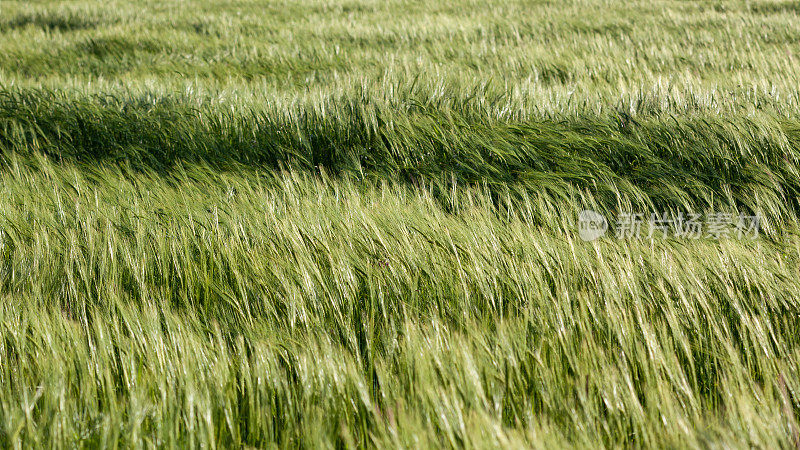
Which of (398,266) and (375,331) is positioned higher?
(398,266)

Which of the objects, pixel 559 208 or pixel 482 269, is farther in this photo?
pixel 559 208

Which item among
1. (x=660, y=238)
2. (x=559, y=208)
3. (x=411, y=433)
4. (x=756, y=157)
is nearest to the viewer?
(x=411, y=433)

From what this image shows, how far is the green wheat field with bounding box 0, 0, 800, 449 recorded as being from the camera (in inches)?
35.4

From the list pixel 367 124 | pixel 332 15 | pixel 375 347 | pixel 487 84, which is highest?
pixel 332 15

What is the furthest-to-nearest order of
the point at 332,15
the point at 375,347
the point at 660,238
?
the point at 332,15, the point at 660,238, the point at 375,347

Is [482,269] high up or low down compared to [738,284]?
up

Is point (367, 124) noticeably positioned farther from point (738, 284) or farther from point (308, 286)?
point (738, 284)

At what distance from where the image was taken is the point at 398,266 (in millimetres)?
1291

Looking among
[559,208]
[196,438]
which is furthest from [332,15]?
[196,438]

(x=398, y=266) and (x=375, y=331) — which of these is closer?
(x=375, y=331)

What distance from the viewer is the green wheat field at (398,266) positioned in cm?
90

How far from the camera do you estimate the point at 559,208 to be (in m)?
1.78

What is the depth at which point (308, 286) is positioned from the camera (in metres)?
1.22

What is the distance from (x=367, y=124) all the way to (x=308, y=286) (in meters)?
1.11
